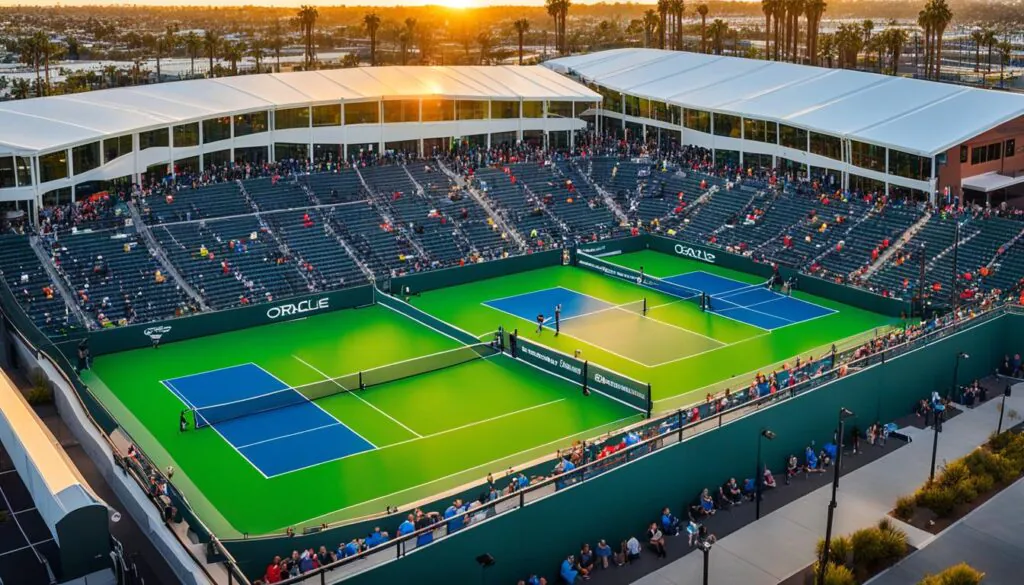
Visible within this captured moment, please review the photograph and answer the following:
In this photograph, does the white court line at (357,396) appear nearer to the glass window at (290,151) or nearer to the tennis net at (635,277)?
the tennis net at (635,277)

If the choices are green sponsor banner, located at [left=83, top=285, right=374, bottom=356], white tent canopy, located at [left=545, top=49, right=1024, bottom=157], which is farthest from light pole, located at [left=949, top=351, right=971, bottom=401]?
green sponsor banner, located at [left=83, top=285, right=374, bottom=356]

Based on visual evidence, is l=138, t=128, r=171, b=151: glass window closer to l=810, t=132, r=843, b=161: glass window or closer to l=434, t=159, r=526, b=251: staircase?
l=434, t=159, r=526, b=251: staircase

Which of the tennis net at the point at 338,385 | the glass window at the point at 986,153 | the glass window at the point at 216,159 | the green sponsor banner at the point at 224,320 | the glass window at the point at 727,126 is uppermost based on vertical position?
the glass window at the point at 727,126

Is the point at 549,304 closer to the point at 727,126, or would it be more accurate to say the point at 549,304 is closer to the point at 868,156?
the point at 868,156

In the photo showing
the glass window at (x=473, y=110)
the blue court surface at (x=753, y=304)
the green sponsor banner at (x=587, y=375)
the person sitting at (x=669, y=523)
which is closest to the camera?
the person sitting at (x=669, y=523)

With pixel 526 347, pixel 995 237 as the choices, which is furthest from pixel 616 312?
pixel 995 237

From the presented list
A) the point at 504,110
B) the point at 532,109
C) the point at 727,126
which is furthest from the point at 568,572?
the point at 532,109

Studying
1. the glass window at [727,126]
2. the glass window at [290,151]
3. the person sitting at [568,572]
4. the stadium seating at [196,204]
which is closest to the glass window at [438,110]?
the glass window at [290,151]
